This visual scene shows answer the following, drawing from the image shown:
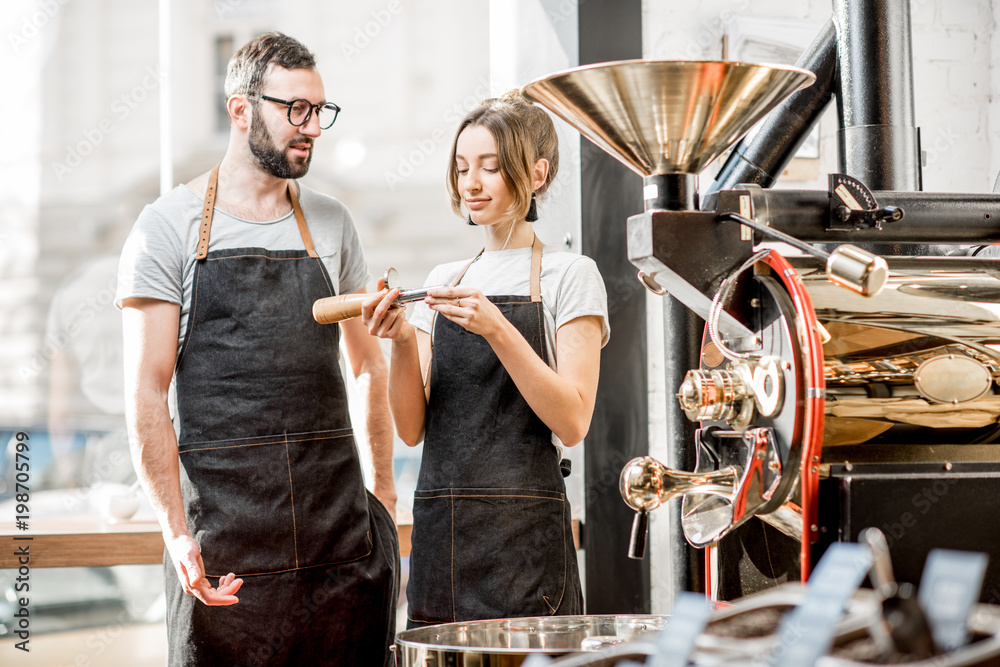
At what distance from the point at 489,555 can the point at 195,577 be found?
539mm

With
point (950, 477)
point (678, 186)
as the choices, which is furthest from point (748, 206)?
point (950, 477)

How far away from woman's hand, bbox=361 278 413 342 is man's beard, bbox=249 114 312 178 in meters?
0.42

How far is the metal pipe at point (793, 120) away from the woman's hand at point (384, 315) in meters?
0.66

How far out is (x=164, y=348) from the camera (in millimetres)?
1822

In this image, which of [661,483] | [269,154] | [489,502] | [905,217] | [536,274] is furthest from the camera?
[269,154]

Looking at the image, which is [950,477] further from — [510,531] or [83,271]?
A: [83,271]

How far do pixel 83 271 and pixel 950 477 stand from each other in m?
2.63

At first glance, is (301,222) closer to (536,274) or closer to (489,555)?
(536,274)

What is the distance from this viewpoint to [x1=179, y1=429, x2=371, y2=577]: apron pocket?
5.94ft

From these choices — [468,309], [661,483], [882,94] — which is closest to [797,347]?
[661,483]

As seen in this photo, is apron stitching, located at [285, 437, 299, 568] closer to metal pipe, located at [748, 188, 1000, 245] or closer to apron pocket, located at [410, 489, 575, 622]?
apron pocket, located at [410, 489, 575, 622]

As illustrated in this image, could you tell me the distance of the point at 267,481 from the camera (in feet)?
6.01

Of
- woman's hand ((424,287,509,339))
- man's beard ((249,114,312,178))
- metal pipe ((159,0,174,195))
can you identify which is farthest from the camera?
metal pipe ((159,0,174,195))

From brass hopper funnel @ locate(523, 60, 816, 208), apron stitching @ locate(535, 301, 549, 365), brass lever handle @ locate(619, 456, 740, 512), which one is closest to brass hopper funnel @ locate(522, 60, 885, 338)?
brass hopper funnel @ locate(523, 60, 816, 208)
